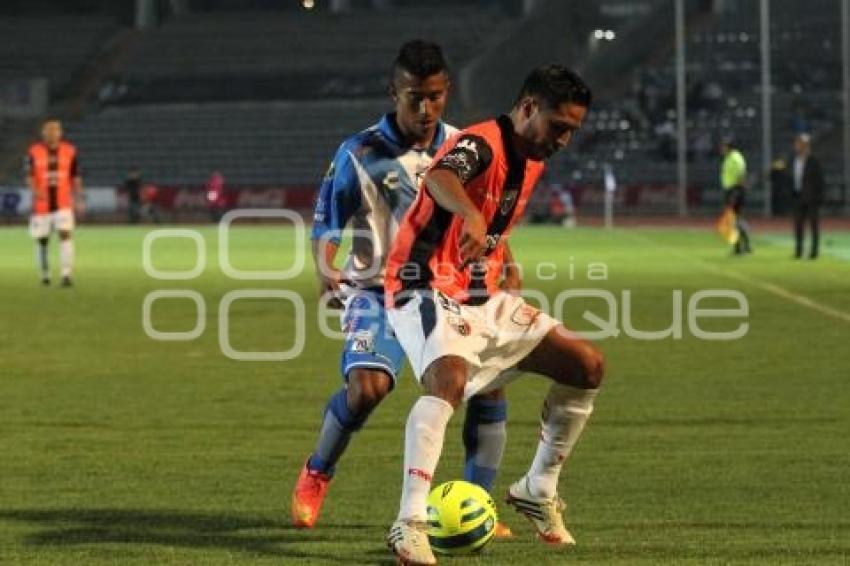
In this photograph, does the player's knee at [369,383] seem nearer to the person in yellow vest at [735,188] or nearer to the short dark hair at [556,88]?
the short dark hair at [556,88]

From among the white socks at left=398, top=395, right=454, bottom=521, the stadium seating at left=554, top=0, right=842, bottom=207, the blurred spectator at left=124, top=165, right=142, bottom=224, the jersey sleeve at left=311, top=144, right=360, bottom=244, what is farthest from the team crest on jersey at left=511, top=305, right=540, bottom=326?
the blurred spectator at left=124, top=165, right=142, bottom=224

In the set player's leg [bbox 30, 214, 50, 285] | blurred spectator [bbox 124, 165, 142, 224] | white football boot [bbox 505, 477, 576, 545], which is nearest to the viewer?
white football boot [bbox 505, 477, 576, 545]

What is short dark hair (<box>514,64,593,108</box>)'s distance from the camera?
803cm

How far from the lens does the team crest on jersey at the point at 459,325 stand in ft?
26.8

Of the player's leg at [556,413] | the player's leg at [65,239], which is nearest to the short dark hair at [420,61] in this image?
the player's leg at [556,413]

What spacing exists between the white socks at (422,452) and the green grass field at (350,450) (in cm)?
41

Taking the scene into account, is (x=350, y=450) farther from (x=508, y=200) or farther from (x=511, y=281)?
(x=508, y=200)

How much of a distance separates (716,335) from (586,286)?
25.1 feet

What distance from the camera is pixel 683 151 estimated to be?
182 ft

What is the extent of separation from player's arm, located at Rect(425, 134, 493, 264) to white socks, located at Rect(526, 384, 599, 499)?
80 centimetres

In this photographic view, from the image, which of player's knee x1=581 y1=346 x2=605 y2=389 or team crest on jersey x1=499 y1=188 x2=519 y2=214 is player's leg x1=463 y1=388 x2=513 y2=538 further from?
team crest on jersey x1=499 y1=188 x2=519 y2=214

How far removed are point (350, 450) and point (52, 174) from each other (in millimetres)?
17041

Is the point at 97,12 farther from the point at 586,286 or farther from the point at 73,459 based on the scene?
the point at 73,459

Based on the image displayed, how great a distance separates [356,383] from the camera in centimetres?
898
